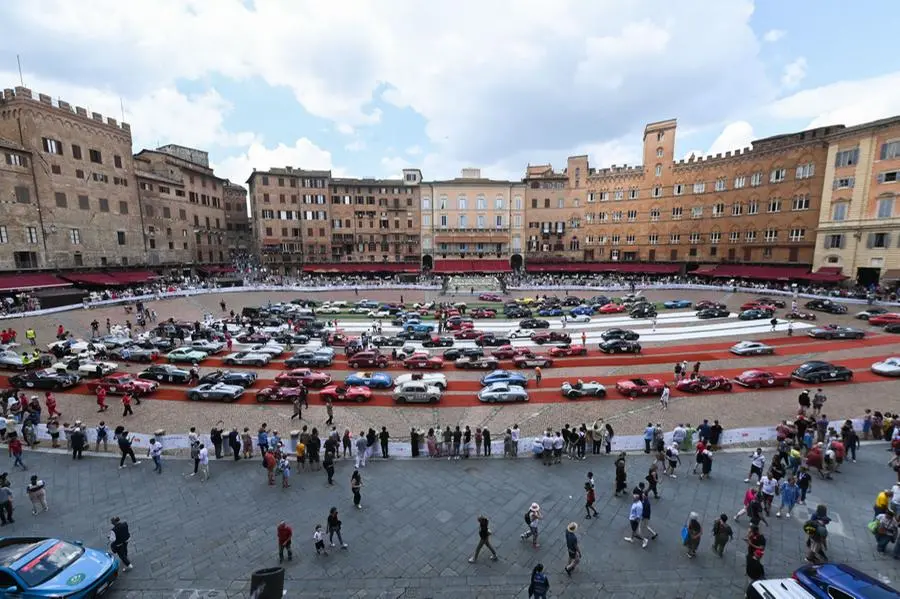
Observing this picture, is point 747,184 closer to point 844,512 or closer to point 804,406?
point 804,406

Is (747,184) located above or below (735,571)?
above

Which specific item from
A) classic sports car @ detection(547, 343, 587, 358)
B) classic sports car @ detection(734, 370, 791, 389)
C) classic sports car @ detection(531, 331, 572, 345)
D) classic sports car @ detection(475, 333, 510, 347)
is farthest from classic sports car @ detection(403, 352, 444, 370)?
classic sports car @ detection(734, 370, 791, 389)

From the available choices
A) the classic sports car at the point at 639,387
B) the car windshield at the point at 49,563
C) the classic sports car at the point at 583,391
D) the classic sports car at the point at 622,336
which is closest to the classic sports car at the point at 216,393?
the car windshield at the point at 49,563

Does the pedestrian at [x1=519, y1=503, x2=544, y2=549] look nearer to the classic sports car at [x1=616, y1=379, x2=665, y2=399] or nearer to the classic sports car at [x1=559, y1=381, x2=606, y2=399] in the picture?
the classic sports car at [x1=559, y1=381, x2=606, y2=399]

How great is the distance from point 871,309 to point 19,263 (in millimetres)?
86925

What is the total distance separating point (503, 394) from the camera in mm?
21922

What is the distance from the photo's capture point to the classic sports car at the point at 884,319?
3406 centimetres

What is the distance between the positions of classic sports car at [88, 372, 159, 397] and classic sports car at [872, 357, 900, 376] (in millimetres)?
41972

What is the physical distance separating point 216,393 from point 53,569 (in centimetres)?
1371

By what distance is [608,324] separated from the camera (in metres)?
39.7

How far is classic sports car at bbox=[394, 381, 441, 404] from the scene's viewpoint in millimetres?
22078

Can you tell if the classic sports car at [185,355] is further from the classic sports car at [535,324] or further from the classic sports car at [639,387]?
the classic sports car at [639,387]

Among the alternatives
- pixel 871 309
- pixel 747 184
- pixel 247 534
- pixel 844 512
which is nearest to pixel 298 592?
pixel 247 534

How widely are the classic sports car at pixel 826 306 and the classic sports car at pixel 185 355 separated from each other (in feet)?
182
